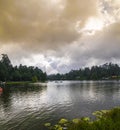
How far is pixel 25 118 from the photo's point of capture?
29.6m

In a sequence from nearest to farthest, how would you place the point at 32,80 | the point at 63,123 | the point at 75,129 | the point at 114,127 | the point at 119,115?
1. the point at 114,127
2. the point at 75,129
3. the point at 119,115
4. the point at 63,123
5. the point at 32,80

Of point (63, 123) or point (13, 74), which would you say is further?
point (13, 74)

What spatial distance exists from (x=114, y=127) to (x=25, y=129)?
12883 millimetres

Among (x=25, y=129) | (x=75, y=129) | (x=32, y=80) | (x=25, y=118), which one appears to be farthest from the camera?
(x=32, y=80)

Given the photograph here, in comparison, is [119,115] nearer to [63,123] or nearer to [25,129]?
[63,123]

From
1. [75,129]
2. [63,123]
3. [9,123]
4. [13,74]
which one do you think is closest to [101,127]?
[75,129]

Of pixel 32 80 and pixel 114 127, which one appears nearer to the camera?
pixel 114 127

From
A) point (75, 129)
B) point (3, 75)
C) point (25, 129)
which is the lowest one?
point (25, 129)

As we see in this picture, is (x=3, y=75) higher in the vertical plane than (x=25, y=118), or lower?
higher

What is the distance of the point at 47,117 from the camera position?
1188 inches

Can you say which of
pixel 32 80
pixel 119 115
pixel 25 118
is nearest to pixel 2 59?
pixel 32 80

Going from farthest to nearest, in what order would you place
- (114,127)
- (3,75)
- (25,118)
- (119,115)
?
Answer: (3,75), (25,118), (119,115), (114,127)

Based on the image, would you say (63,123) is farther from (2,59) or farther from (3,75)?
(2,59)

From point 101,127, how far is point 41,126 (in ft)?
38.1
